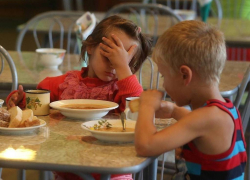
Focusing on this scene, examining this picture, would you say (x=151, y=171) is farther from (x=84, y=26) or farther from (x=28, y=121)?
(x=84, y=26)

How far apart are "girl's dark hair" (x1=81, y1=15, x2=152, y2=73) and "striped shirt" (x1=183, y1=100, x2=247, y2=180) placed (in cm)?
56

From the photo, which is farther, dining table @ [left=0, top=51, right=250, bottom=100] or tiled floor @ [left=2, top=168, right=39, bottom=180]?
tiled floor @ [left=2, top=168, right=39, bottom=180]

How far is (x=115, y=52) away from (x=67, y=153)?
55 centimetres

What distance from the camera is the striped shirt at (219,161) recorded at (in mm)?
1213

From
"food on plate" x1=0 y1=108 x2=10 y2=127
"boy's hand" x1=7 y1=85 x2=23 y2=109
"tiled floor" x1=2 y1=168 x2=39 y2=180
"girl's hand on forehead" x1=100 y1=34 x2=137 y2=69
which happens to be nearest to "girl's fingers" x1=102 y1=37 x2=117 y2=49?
"girl's hand on forehead" x1=100 y1=34 x2=137 y2=69

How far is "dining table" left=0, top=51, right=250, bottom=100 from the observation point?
212 cm

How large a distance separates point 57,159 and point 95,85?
0.68 m

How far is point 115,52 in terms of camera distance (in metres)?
1.62

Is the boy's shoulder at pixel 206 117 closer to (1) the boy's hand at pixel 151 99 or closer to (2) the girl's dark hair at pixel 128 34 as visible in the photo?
(1) the boy's hand at pixel 151 99

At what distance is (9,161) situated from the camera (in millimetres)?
1097

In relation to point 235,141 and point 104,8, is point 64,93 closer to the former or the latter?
point 235,141

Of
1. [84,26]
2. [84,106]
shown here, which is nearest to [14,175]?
[84,26]

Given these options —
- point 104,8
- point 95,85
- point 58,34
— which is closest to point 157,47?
point 95,85

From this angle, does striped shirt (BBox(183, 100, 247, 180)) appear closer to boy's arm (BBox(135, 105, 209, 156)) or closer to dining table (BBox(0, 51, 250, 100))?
boy's arm (BBox(135, 105, 209, 156))
